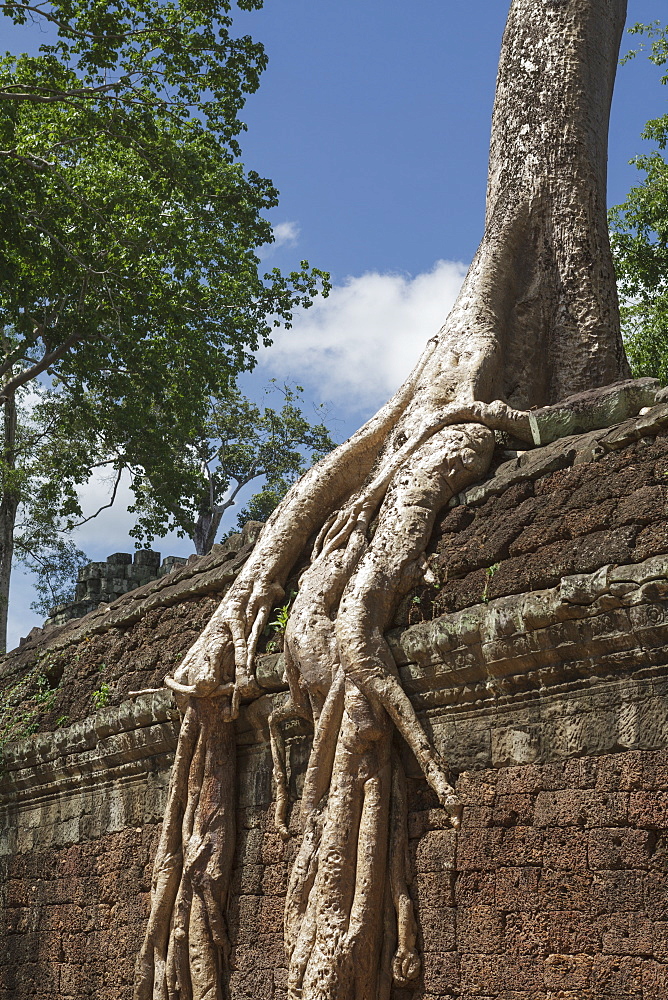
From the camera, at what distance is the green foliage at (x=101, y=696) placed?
6.36 metres

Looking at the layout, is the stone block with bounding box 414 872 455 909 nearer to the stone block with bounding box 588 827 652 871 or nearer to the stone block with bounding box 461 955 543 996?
the stone block with bounding box 461 955 543 996

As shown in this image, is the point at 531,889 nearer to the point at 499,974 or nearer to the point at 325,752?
the point at 499,974

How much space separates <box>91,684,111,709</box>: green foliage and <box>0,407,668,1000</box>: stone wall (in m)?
0.69

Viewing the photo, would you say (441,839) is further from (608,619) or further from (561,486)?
(561,486)

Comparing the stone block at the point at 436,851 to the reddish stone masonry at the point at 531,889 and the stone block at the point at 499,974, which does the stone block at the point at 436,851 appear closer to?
the reddish stone masonry at the point at 531,889

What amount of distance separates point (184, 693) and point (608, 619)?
2.48 meters

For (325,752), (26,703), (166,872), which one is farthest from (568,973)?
(26,703)

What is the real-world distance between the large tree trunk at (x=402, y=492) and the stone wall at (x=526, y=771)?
12 centimetres

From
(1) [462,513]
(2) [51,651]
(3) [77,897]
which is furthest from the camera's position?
(2) [51,651]

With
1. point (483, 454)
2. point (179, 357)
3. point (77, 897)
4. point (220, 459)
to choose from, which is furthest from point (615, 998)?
point (220, 459)

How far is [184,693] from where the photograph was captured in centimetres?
526

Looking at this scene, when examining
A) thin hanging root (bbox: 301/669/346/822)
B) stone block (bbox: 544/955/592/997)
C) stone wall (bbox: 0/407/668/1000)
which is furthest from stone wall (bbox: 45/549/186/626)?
stone block (bbox: 544/955/592/997)

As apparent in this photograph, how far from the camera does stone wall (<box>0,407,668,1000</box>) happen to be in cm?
339

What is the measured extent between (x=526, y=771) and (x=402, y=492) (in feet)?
5.00
